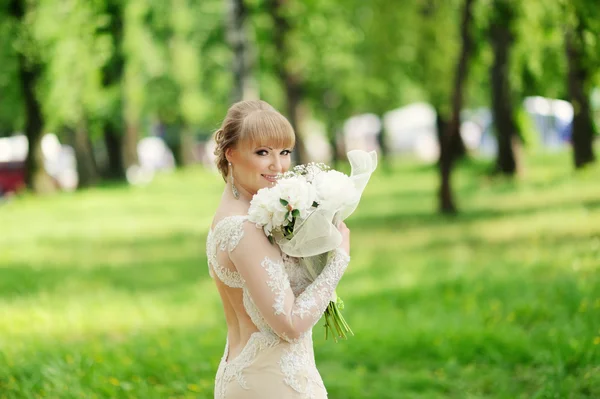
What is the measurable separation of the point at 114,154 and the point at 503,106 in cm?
2084

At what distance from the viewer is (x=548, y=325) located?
7590mm

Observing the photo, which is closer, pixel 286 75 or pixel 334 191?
pixel 334 191

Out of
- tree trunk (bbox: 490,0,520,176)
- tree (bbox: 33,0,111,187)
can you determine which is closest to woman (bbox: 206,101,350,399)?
tree trunk (bbox: 490,0,520,176)

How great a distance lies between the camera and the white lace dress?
2.94 meters

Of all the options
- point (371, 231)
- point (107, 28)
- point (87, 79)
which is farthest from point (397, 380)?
point (107, 28)

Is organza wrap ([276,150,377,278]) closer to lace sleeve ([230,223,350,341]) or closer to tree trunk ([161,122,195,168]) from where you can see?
lace sleeve ([230,223,350,341])

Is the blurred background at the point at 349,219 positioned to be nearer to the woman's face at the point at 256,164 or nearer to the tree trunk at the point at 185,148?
the woman's face at the point at 256,164

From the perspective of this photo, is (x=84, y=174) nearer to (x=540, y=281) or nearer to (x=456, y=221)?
(x=456, y=221)

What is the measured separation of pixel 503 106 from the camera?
2233cm

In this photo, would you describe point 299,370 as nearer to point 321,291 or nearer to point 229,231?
point 321,291

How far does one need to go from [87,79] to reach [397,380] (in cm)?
2282

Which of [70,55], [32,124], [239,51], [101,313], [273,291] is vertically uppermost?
[70,55]

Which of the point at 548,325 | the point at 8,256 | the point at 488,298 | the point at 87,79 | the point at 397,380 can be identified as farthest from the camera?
the point at 87,79

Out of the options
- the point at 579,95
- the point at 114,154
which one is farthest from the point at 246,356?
the point at 114,154
